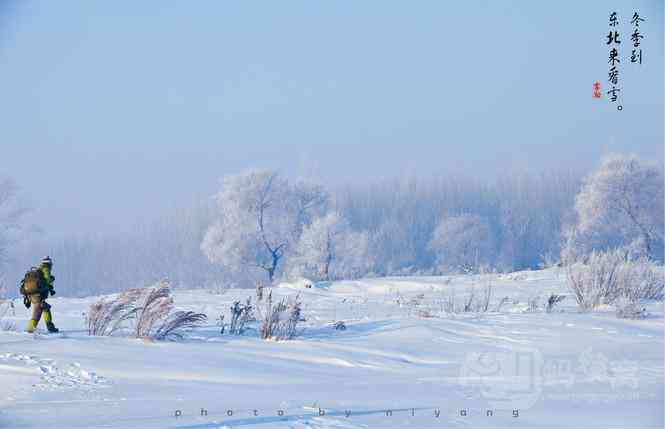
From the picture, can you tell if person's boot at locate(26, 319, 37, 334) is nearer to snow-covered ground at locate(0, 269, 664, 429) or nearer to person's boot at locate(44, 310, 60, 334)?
person's boot at locate(44, 310, 60, 334)

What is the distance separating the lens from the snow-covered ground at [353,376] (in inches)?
229

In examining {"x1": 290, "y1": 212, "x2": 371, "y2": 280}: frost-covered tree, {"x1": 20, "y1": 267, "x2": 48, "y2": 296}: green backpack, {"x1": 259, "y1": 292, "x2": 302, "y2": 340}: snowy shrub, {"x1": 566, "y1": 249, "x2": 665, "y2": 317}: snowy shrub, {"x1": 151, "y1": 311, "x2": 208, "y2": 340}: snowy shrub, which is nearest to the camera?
{"x1": 151, "y1": 311, "x2": 208, "y2": 340}: snowy shrub

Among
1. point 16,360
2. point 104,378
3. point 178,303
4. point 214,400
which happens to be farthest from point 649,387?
point 178,303

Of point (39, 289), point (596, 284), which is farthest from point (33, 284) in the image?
point (596, 284)

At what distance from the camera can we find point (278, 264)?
164 feet

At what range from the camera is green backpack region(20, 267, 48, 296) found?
379 inches

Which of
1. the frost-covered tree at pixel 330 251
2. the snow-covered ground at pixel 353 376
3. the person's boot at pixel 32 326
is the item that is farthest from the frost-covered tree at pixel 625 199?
the person's boot at pixel 32 326

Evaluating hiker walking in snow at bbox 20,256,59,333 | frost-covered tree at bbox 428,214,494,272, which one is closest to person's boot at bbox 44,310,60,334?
hiker walking in snow at bbox 20,256,59,333

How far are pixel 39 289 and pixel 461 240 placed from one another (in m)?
51.3

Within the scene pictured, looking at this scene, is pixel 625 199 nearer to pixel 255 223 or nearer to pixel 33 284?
pixel 255 223

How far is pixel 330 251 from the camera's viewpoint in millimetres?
47781

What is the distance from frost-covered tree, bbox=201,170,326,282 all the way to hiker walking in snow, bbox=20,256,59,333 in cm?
3801

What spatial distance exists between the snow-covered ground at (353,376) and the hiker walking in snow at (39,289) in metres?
0.56

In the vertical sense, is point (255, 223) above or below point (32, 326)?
above
